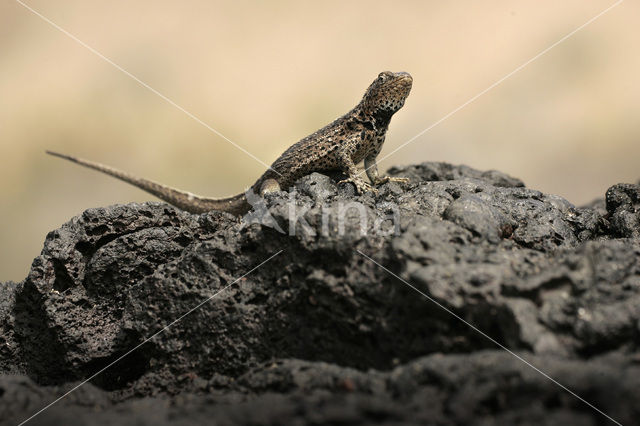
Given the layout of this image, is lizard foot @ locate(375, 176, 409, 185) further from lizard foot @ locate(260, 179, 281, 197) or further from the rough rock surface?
lizard foot @ locate(260, 179, 281, 197)

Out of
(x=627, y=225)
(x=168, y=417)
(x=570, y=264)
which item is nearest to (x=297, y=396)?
(x=168, y=417)

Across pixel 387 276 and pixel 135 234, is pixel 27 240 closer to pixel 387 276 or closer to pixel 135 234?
pixel 135 234

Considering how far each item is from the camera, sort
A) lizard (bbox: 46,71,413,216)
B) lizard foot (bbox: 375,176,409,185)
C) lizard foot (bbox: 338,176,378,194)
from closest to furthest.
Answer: lizard foot (bbox: 338,176,378,194) → lizard foot (bbox: 375,176,409,185) → lizard (bbox: 46,71,413,216)

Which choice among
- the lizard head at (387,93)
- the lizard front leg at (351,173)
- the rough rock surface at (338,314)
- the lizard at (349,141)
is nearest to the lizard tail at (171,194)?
the lizard at (349,141)

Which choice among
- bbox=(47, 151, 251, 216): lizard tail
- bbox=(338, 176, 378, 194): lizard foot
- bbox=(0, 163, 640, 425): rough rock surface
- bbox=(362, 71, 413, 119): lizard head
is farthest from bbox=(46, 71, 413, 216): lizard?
bbox=(0, 163, 640, 425): rough rock surface

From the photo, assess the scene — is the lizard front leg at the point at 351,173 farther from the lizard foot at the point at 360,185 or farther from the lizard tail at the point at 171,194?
the lizard tail at the point at 171,194
